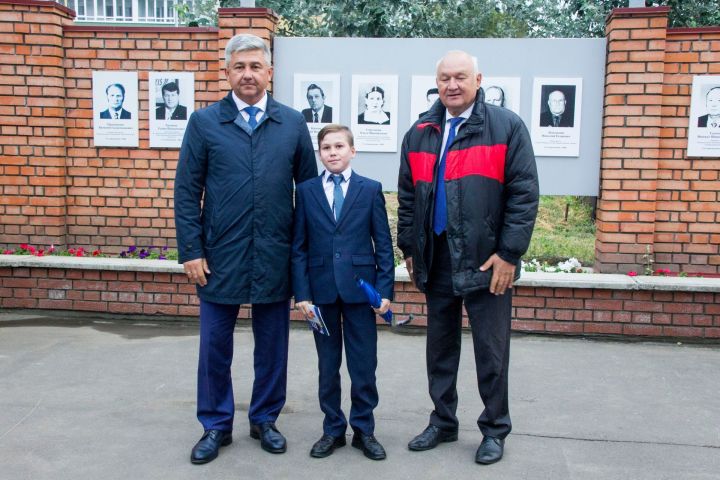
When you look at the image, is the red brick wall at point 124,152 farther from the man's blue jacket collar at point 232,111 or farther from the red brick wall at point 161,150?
the man's blue jacket collar at point 232,111

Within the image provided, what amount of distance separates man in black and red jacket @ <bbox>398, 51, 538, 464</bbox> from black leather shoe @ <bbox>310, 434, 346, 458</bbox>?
379 millimetres

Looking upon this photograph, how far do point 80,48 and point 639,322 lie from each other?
517 centimetres

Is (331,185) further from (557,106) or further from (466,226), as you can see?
(557,106)

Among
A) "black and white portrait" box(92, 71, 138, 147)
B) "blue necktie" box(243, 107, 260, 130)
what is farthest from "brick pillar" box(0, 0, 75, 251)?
"blue necktie" box(243, 107, 260, 130)

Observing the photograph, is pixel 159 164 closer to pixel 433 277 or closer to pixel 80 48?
pixel 80 48

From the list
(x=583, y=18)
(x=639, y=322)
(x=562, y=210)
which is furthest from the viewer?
(x=562, y=210)

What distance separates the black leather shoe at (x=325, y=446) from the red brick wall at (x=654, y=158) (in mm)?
3140

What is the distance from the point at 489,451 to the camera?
11.4 ft

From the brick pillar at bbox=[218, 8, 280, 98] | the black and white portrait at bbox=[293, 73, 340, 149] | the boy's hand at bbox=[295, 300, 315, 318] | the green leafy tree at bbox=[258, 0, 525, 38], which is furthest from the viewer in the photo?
the green leafy tree at bbox=[258, 0, 525, 38]

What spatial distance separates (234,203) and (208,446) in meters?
1.17

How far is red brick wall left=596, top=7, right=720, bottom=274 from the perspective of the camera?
18.4 feet

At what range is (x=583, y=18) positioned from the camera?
10367 mm

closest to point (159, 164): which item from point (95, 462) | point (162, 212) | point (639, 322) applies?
point (162, 212)

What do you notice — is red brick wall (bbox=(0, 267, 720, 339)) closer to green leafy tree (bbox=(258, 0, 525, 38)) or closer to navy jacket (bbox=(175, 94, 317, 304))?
navy jacket (bbox=(175, 94, 317, 304))
